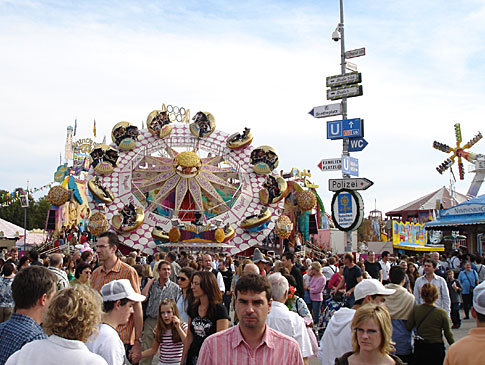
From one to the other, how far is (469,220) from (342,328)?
80.2 feet

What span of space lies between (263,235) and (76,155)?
21053mm

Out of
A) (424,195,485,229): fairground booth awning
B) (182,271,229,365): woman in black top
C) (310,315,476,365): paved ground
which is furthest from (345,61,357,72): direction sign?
(424,195,485,229): fairground booth awning

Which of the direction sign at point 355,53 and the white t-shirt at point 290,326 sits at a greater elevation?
the direction sign at point 355,53

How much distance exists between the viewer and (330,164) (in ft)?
39.4

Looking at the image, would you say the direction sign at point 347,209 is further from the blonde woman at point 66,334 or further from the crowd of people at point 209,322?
the blonde woman at point 66,334

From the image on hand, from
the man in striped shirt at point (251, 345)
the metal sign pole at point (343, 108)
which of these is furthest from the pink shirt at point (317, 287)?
the man in striped shirt at point (251, 345)

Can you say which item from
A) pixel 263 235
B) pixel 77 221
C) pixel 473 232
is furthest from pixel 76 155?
pixel 473 232

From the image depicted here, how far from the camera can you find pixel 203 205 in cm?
3716

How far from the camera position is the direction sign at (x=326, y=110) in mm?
12766

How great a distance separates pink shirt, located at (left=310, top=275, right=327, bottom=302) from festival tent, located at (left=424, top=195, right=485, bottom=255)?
17.6 metres

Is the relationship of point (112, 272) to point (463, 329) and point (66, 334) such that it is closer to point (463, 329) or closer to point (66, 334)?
point (66, 334)

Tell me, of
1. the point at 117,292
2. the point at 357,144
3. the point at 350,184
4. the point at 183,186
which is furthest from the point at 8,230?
the point at 117,292

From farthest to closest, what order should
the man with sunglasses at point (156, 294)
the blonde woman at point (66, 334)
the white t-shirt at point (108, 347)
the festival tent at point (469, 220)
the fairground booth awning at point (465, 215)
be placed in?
the festival tent at point (469, 220) → the fairground booth awning at point (465, 215) → the man with sunglasses at point (156, 294) → the white t-shirt at point (108, 347) → the blonde woman at point (66, 334)

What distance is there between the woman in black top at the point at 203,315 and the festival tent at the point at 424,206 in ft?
Result: 179
